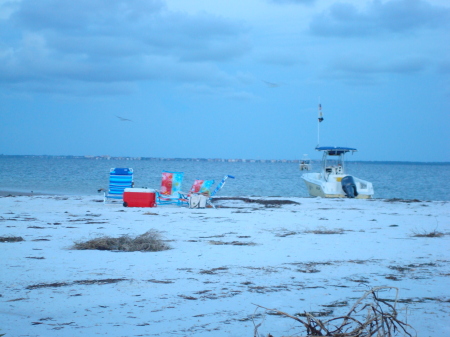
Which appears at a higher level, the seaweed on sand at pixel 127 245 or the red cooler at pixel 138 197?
the red cooler at pixel 138 197

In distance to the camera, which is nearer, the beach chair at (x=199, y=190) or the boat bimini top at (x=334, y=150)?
the beach chair at (x=199, y=190)

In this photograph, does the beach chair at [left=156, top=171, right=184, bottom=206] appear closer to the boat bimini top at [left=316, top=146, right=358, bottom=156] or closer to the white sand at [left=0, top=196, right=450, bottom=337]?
the white sand at [left=0, top=196, right=450, bottom=337]

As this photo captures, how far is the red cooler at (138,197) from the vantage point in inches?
420

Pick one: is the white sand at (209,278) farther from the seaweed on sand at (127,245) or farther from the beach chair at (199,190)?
the beach chair at (199,190)

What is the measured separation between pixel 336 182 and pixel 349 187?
1.03m

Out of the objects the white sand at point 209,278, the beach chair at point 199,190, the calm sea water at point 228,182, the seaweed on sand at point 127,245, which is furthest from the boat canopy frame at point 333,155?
the seaweed on sand at point 127,245

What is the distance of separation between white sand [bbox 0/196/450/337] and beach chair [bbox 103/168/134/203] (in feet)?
14.9

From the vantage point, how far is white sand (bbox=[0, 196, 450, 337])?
2.96 metres

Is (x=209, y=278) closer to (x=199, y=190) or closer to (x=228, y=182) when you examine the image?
(x=199, y=190)

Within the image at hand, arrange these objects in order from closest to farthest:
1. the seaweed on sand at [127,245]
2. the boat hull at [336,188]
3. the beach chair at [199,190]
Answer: the seaweed on sand at [127,245] < the beach chair at [199,190] < the boat hull at [336,188]

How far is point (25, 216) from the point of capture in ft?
28.0

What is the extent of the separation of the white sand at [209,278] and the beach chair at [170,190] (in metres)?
4.16

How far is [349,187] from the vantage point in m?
16.1

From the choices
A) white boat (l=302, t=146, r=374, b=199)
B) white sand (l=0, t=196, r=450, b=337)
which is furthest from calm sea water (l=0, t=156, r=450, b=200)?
white sand (l=0, t=196, r=450, b=337)
